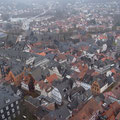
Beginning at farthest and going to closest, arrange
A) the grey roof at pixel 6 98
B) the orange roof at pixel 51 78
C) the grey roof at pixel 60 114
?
the orange roof at pixel 51 78 < the grey roof at pixel 6 98 < the grey roof at pixel 60 114

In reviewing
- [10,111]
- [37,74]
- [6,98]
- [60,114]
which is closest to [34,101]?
[10,111]

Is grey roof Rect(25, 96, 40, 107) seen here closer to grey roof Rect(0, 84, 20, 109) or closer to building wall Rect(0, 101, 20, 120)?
building wall Rect(0, 101, 20, 120)

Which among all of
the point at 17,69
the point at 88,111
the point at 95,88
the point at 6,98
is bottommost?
the point at 95,88

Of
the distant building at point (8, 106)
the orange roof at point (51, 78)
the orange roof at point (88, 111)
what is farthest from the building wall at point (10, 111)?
the orange roof at point (51, 78)

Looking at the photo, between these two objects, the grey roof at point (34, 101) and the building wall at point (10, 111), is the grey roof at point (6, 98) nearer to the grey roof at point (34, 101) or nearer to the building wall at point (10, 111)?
the building wall at point (10, 111)

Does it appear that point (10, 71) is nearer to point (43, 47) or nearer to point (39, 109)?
point (39, 109)

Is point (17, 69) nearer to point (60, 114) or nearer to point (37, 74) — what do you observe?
point (37, 74)

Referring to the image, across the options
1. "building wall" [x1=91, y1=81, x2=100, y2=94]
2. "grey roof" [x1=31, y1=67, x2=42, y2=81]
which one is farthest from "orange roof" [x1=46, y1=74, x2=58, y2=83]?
"building wall" [x1=91, y1=81, x2=100, y2=94]

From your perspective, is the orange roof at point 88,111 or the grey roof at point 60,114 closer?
the orange roof at point 88,111

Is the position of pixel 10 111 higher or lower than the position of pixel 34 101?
higher

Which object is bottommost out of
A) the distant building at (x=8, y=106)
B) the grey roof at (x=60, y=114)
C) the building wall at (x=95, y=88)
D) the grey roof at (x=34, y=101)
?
the building wall at (x=95, y=88)

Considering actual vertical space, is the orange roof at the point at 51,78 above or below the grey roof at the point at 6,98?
below
